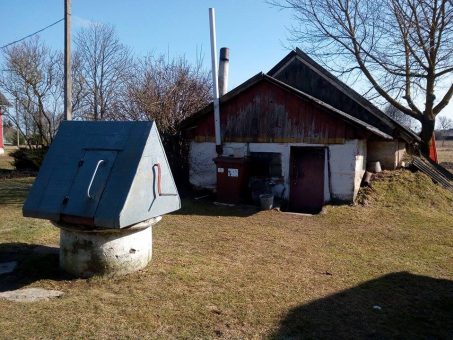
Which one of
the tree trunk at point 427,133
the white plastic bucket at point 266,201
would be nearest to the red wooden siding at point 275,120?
the white plastic bucket at point 266,201

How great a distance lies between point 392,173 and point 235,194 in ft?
16.7

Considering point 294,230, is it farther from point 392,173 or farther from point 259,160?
point 392,173

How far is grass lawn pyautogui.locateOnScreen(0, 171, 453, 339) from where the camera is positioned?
4203mm

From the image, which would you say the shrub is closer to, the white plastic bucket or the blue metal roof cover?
the white plastic bucket

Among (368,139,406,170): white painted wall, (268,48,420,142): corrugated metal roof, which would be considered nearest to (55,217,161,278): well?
(368,139,406,170): white painted wall

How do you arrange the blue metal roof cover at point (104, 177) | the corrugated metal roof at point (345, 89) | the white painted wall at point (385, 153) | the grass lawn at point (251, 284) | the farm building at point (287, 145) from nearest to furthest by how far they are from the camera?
the grass lawn at point (251, 284) → the blue metal roof cover at point (104, 177) → the farm building at point (287, 145) → the corrugated metal roof at point (345, 89) → the white painted wall at point (385, 153)

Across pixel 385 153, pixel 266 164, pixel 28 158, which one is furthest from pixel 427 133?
pixel 28 158

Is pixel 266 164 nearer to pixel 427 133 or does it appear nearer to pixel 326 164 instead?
pixel 326 164

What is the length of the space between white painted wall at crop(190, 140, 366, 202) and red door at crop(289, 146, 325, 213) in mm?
164

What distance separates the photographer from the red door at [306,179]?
39.0 ft

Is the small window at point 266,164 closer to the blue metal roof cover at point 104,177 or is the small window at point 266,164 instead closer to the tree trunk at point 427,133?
the blue metal roof cover at point 104,177

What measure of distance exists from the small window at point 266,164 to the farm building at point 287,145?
30 mm

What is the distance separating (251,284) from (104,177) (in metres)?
2.42

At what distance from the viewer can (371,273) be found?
6246mm
